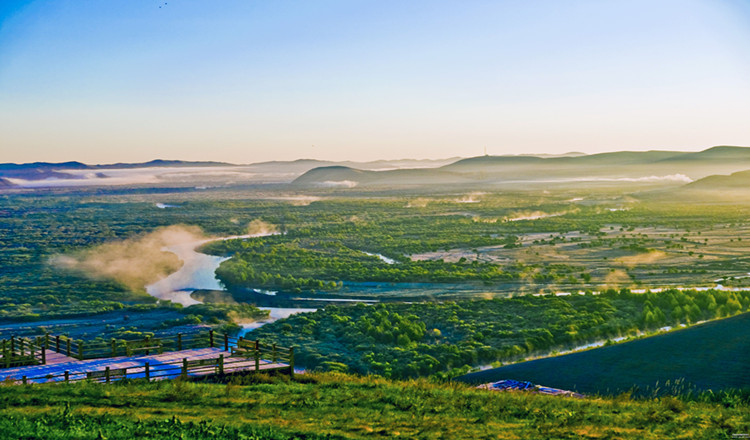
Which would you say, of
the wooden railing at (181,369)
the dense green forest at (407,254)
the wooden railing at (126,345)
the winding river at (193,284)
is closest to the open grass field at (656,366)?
the wooden railing at (181,369)

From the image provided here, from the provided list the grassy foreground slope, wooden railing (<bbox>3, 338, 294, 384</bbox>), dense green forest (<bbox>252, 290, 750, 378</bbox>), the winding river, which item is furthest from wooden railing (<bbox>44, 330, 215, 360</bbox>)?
the winding river

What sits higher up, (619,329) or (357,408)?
(357,408)

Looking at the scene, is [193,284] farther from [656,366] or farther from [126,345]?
[656,366]

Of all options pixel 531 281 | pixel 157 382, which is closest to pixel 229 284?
pixel 531 281

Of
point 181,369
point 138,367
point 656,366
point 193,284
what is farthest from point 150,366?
point 193,284

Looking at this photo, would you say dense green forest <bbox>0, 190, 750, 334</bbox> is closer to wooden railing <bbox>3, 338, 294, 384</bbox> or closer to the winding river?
the winding river

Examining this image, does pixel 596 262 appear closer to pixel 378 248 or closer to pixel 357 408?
pixel 378 248

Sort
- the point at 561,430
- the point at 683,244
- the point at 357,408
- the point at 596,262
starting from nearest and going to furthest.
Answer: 1. the point at 561,430
2. the point at 357,408
3. the point at 596,262
4. the point at 683,244
